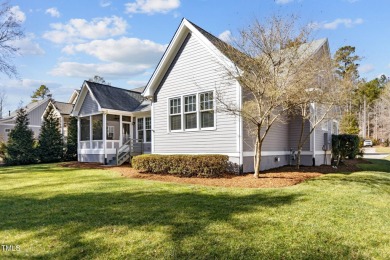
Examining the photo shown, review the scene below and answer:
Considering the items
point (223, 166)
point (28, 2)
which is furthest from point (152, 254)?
point (28, 2)

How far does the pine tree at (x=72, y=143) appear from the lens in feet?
75.2

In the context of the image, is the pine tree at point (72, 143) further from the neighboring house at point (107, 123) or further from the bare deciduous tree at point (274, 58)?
the bare deciduous tree at point (274, 58)

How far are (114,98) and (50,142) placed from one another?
22.8 ft

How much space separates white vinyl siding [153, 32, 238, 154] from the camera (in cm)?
1138

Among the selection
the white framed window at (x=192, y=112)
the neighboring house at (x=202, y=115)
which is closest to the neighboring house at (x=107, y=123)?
the neighboring house at (x=202, y=115)

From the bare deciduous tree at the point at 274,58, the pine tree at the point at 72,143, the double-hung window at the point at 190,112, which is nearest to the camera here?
the bare deciduous tree at the point at 274,58

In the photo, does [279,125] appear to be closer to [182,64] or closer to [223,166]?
[223,166]

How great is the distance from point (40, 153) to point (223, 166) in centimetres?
1737

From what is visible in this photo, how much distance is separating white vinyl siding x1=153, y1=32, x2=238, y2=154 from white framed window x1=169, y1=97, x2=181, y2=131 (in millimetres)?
115

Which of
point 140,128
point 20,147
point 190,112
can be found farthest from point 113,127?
point 190,112

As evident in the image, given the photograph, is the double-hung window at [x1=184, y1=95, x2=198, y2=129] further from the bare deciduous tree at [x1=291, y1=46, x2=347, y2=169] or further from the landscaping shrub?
the landscaping shrub

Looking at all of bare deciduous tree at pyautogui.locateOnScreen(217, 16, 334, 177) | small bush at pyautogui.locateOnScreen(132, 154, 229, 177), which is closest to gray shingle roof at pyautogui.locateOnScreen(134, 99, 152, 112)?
small bush at pyautogui.locateOnScreen(132, 154, 229, 177)

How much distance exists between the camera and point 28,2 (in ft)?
49.4

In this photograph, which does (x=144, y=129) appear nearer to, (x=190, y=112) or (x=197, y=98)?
(x=190, y=112)
